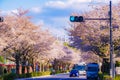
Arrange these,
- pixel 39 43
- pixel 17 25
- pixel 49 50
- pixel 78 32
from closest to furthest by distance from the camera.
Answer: pixel 78 32, pixel 17 25, pixel 39 43, pixel 49 50

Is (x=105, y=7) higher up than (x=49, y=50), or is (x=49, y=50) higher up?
(x=105, y=7)

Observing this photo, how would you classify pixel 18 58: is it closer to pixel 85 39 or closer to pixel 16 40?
pixel 16 40

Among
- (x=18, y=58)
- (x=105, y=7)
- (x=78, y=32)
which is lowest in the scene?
(x=18, y=58)

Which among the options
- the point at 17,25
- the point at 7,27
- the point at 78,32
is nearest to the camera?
the point at 78,32

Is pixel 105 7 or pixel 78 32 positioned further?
pixel 78 32

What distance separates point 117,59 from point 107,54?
4886mm

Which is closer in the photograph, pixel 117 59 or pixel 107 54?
pixel 117 59

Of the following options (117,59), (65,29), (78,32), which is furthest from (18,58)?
(117,59)

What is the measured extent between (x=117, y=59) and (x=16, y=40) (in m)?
16.5

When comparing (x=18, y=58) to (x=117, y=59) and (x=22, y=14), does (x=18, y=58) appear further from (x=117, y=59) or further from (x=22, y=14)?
(x=117, y=59)

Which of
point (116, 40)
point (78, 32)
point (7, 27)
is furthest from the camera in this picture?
point (7, 27)

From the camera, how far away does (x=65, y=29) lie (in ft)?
190

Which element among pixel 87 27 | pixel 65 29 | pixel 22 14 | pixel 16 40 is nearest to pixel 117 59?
pixel 87 27

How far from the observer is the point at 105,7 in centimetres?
4947
